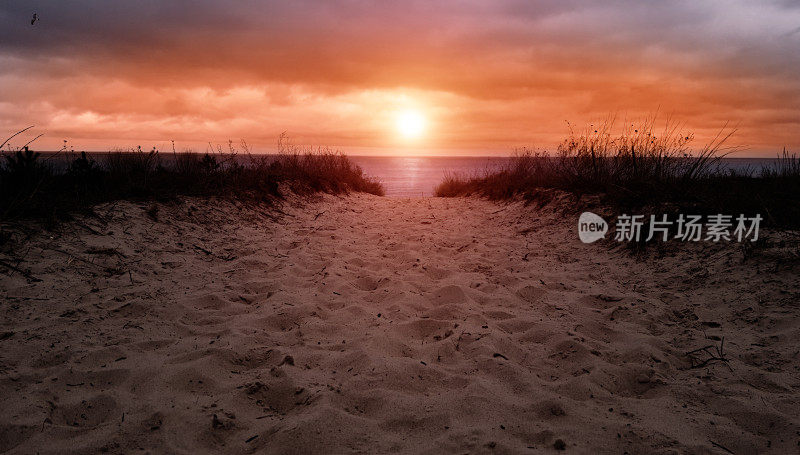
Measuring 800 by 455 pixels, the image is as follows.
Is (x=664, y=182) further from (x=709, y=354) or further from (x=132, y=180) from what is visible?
(x=132, y=180)

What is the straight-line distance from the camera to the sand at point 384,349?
6.48ft

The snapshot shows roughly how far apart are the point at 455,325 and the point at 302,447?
1538 millimetres

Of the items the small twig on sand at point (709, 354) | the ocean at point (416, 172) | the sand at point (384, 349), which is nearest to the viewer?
the sand at point (384, 349)

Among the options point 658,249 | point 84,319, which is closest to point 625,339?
point 658,249

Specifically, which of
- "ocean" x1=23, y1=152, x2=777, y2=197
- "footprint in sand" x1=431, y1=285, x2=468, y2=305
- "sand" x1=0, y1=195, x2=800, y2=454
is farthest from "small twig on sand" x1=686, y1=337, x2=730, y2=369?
"ocean" x1=23, y1=152, x2=777, y2=197

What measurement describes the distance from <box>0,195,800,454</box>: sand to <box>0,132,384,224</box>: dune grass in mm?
388

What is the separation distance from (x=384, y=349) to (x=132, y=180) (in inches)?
199

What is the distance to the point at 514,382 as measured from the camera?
2412mm

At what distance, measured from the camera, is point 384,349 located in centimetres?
279

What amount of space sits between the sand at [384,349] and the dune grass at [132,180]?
0.39m

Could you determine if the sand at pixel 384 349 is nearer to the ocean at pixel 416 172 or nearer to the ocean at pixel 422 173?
the ocean at pixel 416 172

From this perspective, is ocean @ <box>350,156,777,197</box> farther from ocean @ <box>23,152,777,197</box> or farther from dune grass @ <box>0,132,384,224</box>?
dune grass @ <box>0,132,384,224</box>

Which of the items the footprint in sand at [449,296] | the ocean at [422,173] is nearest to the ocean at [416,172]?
the ocean at [422,173]

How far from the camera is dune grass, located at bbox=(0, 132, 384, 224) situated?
4211mm
